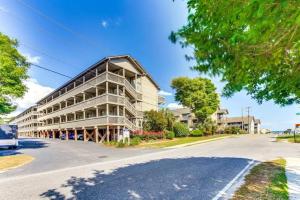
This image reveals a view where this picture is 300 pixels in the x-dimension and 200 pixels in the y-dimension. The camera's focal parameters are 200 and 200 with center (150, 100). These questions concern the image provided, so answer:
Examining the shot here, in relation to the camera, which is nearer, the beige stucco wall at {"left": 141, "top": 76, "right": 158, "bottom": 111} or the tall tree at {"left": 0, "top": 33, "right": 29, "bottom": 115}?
the tall tree at {"left": 0, "top": 33, "right": 29, "bottom": 115}

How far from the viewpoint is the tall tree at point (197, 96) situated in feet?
158

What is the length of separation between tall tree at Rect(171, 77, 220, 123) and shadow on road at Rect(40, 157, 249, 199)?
39.6 m

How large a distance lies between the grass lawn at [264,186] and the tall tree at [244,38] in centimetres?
310

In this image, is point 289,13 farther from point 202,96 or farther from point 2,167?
Result: point 202,96

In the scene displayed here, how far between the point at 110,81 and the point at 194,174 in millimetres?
19468

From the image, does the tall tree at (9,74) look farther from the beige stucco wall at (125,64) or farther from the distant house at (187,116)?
the distant house at (187,116)

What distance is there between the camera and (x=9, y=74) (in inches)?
719

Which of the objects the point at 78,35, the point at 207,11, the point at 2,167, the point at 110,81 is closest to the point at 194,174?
the point at 207,11

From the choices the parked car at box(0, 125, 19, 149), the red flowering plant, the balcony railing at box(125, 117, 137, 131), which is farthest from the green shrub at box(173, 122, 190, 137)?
the parked car at box(0, 125, 19, 149)

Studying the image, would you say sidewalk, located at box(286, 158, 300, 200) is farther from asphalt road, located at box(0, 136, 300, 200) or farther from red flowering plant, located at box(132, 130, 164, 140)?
red flowering plant, located at box(132, 130, 164, 140)

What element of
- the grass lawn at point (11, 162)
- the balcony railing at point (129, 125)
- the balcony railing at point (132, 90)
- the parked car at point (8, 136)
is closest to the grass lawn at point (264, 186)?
the grass lawn at point (11, 162)

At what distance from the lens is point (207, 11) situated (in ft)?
11.8

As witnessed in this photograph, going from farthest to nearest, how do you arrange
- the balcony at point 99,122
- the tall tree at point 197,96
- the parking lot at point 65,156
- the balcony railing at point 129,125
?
1. the tall tree at point 197,96
2. the balcony railing at point 129,125
3. the balcony at point 99,122
4. the parking lot at point 65,156

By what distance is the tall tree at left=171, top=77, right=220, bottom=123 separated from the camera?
4819 centimetres
